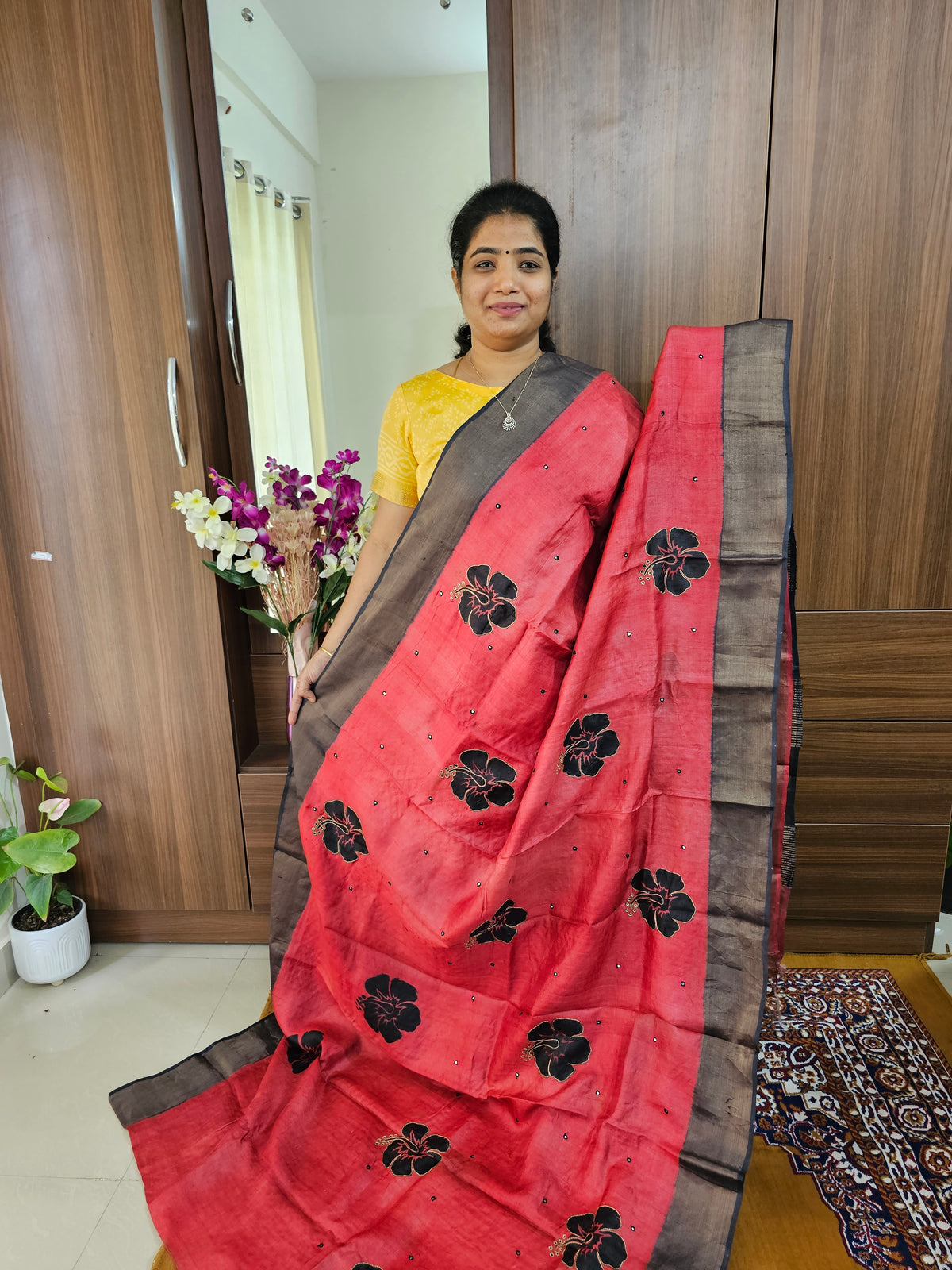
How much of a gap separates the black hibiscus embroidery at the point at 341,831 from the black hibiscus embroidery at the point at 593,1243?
64 centimetres

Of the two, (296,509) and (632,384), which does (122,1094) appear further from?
(632,384)

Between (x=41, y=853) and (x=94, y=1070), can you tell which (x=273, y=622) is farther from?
(x=94, y=1070)

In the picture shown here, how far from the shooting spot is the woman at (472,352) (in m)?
1.47

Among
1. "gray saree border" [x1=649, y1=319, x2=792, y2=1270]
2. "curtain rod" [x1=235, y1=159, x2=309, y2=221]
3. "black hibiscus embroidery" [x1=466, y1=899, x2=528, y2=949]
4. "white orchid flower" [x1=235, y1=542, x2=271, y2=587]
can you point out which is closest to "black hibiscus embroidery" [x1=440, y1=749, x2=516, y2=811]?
"black hibiscus embroidery" [x1=466, y1=899, x2=528, y2=949]

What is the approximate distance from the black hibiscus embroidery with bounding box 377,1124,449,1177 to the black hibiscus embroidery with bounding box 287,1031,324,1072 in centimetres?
23

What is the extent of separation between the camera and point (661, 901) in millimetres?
1298

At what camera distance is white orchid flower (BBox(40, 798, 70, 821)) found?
1.87m

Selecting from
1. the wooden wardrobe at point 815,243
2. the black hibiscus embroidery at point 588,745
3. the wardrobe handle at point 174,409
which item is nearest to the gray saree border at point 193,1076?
the black hibiscus embroidery at point 588,745

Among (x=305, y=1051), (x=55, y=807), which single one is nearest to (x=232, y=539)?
(x=55, y=807)

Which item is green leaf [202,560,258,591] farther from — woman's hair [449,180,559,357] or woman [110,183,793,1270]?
woman's hair [449,180,559,357]

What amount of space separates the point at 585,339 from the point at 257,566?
2.70 feet

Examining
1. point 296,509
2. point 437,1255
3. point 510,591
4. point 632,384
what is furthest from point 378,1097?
point 632,384

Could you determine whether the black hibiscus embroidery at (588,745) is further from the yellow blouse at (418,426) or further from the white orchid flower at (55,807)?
the white orchid flower at (55,807)

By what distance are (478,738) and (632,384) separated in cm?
86
